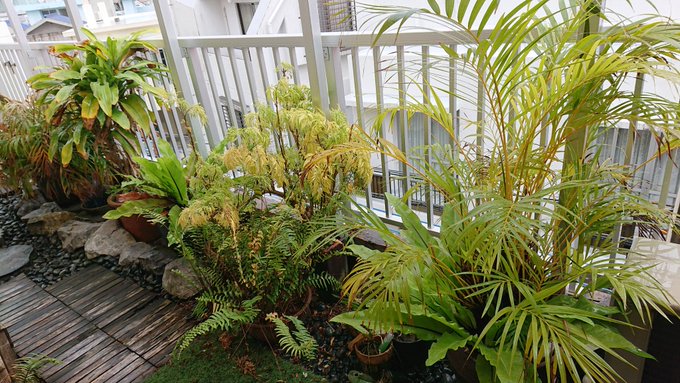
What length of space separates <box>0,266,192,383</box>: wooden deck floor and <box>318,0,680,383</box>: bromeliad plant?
1.10 metres

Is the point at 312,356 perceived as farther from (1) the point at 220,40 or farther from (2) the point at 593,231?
(1) the point at 220,40

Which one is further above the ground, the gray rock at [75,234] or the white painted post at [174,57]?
the white painted post at [174,57]

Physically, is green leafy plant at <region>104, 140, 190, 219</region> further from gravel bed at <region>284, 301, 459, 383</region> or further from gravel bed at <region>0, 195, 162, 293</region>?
gravel bed at <region>284, 301, 459, 383</region>

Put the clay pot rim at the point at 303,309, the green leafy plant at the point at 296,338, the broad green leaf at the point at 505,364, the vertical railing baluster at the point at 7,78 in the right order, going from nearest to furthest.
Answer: the broad green leaf at the point at 505,364
the green leafy plant at the point at 296,338
the clay pot rim at the point at 303,309
the vertical railing baluster at the point at 7,78

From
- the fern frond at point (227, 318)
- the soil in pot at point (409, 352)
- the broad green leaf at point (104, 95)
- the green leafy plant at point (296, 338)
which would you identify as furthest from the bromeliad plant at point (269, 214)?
the broad green leaf at point (104, 95)

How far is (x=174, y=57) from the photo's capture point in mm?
2736

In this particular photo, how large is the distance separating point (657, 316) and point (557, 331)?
17.3 inches

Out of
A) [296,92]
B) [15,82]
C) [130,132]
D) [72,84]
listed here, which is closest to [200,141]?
[130,132]

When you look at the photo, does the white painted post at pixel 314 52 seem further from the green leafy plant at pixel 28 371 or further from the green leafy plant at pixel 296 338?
the green leafy plant at pixel 28 371

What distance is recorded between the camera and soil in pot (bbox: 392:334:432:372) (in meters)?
1.70

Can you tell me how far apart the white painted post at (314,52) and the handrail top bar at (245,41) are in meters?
0.07

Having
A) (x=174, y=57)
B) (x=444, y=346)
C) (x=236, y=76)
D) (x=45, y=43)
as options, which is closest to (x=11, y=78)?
(x=45, y=43)

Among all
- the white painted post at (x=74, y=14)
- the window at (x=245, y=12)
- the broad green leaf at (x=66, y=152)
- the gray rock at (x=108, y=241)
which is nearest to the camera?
the broad green leaf at (x=66, y=152)

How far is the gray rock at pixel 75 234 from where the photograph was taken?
3.06m
